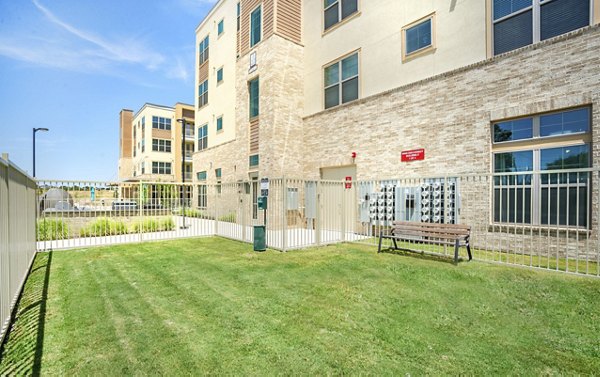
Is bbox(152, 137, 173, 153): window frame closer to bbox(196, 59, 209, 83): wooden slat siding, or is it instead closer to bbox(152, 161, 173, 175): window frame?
bbox(152, 161, 173, 175): window frame

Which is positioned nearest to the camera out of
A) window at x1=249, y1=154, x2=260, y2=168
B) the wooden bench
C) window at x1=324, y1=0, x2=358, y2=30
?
the wooden bench

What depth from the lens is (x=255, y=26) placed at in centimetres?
1697

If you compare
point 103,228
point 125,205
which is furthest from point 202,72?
point 103,228

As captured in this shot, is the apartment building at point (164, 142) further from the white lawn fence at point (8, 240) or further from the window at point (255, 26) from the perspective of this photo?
the white lawn fence at point (8, 240)

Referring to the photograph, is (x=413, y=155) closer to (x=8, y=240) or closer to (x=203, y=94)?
(x=8, y=240)

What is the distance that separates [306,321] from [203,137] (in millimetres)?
23973

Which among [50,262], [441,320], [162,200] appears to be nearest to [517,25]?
[441,320]

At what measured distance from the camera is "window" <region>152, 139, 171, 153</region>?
1732 inches

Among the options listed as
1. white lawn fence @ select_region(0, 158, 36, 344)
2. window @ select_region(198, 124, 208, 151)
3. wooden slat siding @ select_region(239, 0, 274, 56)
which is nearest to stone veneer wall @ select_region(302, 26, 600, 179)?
wooden slat siding @ select_region(239, 0, 274, 56)

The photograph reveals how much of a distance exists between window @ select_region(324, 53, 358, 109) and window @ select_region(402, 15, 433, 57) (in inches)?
98.3

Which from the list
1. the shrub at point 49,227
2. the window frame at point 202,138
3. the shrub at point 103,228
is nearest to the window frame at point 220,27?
the window frame at point 202,138

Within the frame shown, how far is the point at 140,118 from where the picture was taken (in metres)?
47.4

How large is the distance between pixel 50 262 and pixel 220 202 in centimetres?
626

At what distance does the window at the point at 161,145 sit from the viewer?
4400cm
